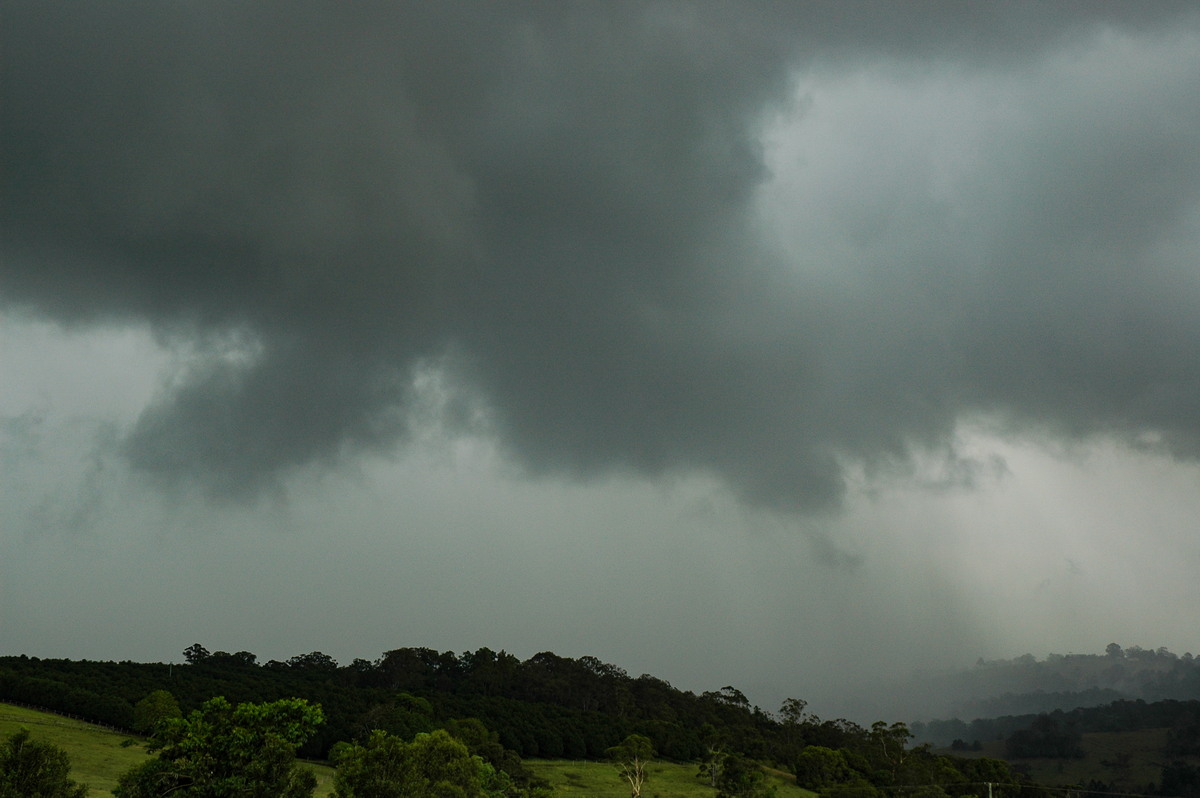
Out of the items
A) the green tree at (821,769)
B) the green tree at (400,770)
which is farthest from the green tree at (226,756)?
the green tree at (821,769)

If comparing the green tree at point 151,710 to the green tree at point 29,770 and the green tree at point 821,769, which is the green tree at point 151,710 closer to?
the green tree at point 29,770

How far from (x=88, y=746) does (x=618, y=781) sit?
264 ft

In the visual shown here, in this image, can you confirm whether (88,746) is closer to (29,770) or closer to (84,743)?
(84,743)

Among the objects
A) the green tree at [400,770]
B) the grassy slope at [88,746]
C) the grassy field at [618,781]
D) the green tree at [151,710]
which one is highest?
the green tree at [400,770]

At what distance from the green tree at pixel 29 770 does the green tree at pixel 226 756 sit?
6.71 m

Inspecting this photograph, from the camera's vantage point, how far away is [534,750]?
163 meters

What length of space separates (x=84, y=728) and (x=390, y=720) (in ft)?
140

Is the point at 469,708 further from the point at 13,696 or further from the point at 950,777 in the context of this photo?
the point at 950,777

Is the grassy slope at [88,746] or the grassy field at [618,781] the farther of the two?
the grassy field at [618,781]

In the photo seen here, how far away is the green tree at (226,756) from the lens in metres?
43.6

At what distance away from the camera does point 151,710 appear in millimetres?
122500

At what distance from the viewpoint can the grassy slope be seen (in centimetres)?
9419

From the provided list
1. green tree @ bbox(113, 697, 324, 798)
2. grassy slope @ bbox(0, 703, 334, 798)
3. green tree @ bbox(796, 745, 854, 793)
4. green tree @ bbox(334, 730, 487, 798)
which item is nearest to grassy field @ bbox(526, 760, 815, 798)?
green tree @ bbox(796, 745, 854, 793)

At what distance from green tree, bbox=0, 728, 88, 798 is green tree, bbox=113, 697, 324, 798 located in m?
6.71
